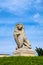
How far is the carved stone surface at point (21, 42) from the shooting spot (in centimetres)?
2782

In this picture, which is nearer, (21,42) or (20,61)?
(20,61)

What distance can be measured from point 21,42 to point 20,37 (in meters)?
0.52

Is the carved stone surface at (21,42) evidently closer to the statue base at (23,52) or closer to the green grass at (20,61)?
the statue base at (23,52)

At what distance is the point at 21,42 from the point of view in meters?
28.5

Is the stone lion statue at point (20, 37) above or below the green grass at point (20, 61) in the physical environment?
above

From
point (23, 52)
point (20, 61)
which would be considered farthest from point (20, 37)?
point (20, 61)

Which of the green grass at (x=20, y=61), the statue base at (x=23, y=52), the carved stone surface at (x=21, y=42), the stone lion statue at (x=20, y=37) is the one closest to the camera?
the green grass at (x=20, y=61)

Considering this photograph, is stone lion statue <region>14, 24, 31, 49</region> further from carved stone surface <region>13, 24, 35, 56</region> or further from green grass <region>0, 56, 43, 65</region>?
green grass <region>0, 56, 43, 65</region>

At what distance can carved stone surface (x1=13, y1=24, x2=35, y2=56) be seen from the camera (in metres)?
27.8

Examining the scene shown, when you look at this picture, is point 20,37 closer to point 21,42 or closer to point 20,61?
point 21,42

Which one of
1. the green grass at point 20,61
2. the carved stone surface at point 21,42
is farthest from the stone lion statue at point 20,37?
the green grass at point 20,61

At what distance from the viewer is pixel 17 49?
2823 centimetres

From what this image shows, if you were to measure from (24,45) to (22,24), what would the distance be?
7.32 feet

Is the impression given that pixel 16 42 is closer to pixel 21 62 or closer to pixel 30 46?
pixel 30 46
